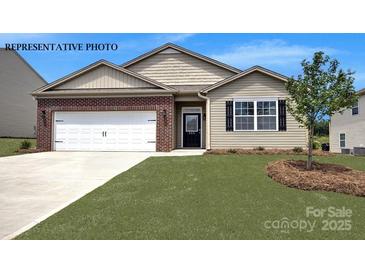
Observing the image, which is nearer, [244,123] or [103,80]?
[244,123]

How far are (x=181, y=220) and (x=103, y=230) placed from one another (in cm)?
126

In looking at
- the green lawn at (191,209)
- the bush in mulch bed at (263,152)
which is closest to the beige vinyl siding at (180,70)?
the bush in mulch bed at (263,152)

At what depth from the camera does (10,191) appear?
759 cm

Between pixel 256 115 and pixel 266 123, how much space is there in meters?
0.65

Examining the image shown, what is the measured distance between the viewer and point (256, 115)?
15891mm

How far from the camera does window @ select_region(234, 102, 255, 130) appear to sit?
1592cm

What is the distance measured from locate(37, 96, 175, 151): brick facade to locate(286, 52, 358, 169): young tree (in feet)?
26.2

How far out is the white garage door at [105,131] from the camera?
16594 millimetres

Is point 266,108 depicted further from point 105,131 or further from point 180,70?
point 105,131

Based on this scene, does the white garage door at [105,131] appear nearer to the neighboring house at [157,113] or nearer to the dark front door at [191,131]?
the neighboring house at [157,113]

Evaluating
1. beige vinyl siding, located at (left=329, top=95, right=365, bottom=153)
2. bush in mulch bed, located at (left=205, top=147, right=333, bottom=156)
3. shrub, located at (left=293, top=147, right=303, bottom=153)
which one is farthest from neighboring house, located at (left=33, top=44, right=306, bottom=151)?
beige vinyl siding, located at (left=329, top=95, right=365, bottom=153)

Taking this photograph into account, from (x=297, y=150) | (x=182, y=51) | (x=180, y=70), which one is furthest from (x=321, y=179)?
(x=182, y=51)

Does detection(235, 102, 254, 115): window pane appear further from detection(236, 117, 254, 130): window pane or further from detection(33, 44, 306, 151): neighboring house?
detection(236, 117, 254, 130): window pane

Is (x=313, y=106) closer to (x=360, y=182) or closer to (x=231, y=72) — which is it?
(x=360, y=182)
